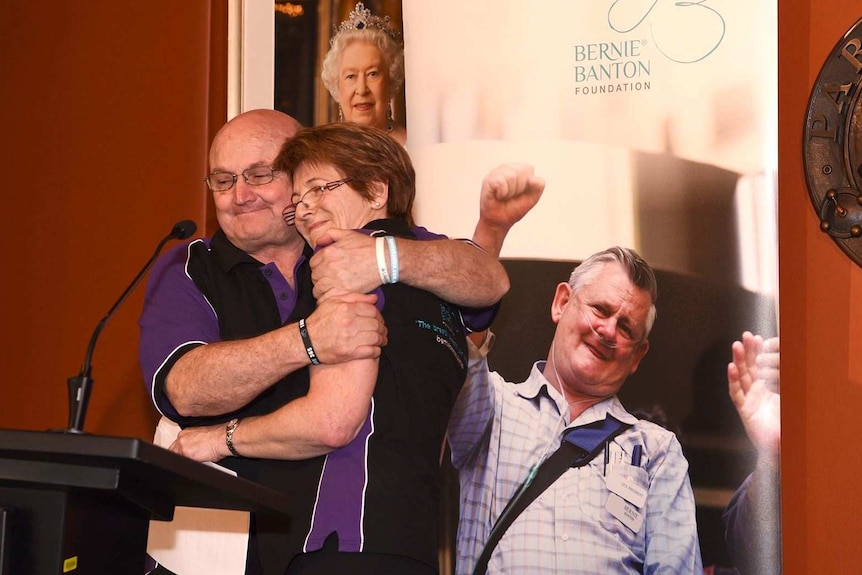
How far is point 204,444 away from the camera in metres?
1.83

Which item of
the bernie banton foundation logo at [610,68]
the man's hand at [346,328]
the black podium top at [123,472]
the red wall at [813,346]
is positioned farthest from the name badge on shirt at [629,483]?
the black podium top at [123,472]

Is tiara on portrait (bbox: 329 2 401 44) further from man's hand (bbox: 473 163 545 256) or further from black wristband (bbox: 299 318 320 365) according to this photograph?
black wristband (bbox: 299 318 320 365)

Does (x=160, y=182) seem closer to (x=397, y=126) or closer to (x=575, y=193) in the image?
(x=397, y=126)

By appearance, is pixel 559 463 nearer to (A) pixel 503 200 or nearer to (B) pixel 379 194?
(A) pixel 503 200

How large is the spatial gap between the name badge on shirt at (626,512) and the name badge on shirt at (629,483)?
13mm

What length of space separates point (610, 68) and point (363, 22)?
2.60 ft

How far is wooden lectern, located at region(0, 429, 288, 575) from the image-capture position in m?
1.17

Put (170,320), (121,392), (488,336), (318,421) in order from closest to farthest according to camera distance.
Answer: (318,421) < (170,320) < (488,336) < (121,392)

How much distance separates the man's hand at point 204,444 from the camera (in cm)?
182

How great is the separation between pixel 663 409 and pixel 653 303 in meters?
0.27

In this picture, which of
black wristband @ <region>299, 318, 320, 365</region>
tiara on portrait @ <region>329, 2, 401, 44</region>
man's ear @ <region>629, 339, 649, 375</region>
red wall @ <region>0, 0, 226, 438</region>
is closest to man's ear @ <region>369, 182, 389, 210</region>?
black wristband @ <region>299, 318, 320, 365</region>

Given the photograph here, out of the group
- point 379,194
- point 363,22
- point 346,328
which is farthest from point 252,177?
point 363,22

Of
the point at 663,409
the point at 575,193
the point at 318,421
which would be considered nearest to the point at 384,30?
the point at 575,193

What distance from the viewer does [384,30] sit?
3066 mm
